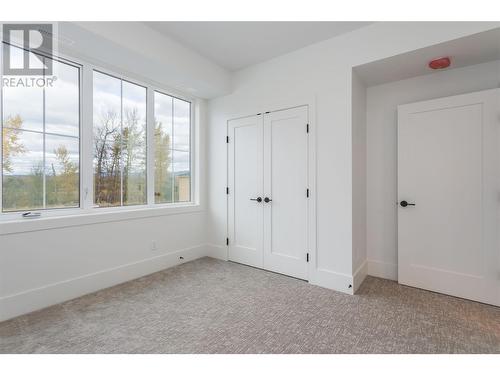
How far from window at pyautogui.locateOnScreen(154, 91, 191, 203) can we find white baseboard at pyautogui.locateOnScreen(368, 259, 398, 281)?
275cm

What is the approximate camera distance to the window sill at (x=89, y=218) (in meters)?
2.19

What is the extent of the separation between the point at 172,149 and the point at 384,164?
2890 mm

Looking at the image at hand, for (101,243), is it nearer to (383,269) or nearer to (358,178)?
(358,178)

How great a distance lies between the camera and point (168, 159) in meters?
3.68

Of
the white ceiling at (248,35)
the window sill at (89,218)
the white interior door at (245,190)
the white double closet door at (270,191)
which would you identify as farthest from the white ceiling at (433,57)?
the window sill at (89,218)

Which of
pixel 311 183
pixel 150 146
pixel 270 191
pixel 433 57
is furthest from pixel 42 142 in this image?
pixel 433 57

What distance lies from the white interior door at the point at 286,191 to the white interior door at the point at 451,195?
1.12 meters

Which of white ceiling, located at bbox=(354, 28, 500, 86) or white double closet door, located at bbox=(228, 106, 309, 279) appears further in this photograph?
white double closet door, located at bbox=(228, 106, 309, 279)

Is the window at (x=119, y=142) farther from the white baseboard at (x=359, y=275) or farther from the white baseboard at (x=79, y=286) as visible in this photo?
the white baseboard at (x=359, y=275)

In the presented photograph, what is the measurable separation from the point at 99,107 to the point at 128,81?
0.53 m

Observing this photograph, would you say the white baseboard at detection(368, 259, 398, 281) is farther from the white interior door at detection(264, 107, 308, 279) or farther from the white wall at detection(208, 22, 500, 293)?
the white interior door at detection(264, 107, 308, 279)

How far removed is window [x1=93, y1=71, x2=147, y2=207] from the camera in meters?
2.92

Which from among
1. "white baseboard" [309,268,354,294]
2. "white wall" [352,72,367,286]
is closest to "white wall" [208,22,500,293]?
"white baseboard" [309,268,354,294]
